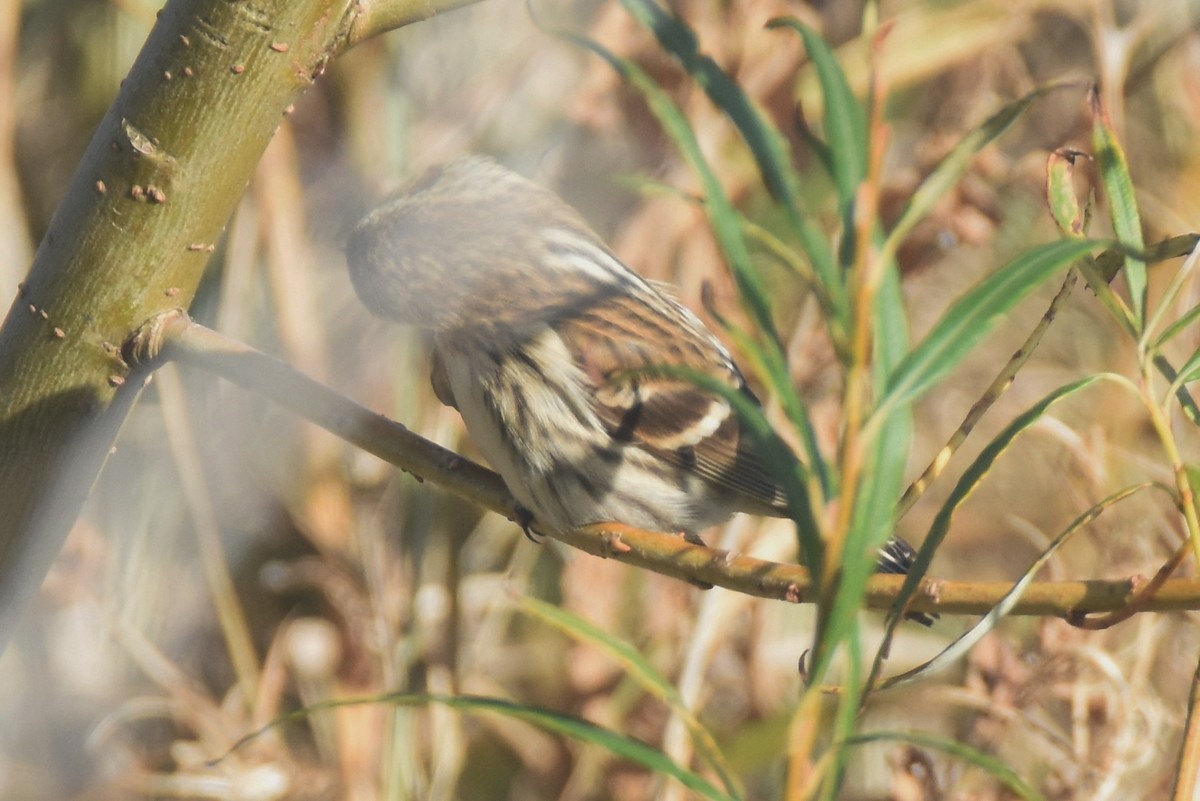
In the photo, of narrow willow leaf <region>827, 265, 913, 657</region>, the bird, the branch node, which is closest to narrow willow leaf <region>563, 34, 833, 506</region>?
narrow willow leaf <region>827, 265, 913, 657</region>

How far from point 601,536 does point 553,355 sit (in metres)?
0.66

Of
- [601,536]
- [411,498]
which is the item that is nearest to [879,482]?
[601,536]

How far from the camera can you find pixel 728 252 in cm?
91

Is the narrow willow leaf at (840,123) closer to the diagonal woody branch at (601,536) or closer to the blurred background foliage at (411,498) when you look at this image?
the diagonal woody branch at (601,536)

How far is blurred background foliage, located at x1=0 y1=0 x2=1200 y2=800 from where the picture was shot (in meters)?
2.72

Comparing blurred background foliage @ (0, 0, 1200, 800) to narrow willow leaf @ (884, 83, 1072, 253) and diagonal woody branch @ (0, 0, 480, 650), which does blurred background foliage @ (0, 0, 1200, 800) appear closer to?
diagonal woody branch @ (0, 0, 480, 650)

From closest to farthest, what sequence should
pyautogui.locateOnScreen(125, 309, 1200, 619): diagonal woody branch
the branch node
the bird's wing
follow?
pyautogui.locateOnScreen(125, 309, 1200, 619): diagonal woody branch, the branch node, the bird's wing

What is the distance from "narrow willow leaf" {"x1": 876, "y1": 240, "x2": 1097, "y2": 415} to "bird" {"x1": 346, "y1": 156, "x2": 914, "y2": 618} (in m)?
0.92

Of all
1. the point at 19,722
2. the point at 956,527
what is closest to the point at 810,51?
the point at 19,722

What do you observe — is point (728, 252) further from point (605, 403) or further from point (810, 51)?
point (605, 403)

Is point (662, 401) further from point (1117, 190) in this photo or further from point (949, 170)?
point (949, 170)

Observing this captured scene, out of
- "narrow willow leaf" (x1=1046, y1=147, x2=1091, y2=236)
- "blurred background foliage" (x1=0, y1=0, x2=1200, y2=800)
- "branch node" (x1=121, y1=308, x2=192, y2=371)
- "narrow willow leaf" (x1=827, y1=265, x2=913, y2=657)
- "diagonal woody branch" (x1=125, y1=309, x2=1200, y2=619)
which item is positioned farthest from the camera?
"blurred background foliage" (x1=0, y1=0, x2=1200, y2=800)

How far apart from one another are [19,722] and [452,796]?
0.97 metres

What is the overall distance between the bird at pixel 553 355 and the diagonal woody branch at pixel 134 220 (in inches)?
18.6
